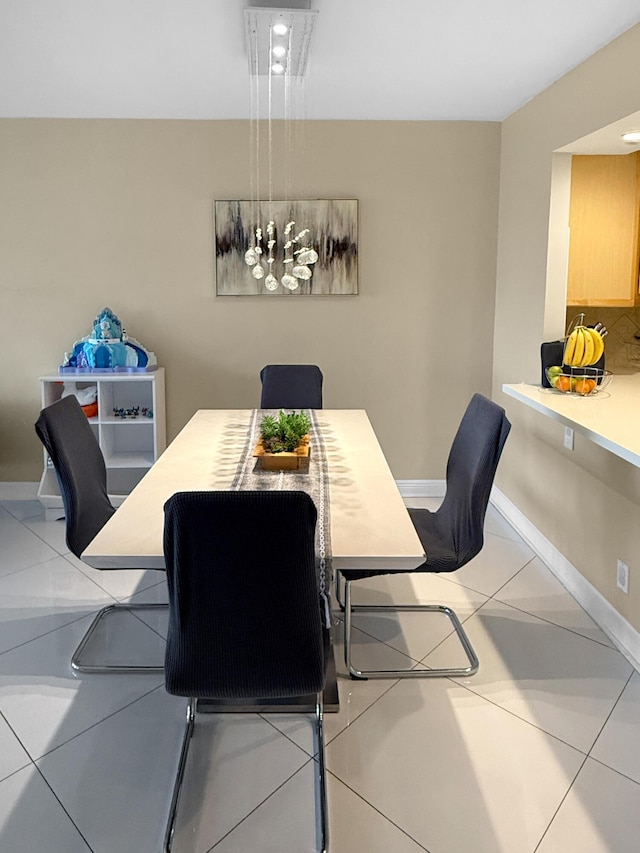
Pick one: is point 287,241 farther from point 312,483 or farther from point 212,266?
point 312,483

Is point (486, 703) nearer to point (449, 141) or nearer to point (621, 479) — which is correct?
point (621, 479)

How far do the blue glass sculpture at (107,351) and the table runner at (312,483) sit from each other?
1595 mm

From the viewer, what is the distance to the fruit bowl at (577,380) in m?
3.18

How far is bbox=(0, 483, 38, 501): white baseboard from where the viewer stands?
482 cm

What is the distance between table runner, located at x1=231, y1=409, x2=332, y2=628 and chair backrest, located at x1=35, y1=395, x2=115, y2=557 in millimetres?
618

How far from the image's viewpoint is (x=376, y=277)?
A: 4.71 meters

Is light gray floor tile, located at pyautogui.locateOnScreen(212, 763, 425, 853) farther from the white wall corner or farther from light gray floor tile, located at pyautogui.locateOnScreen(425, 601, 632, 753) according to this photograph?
the white wall corner

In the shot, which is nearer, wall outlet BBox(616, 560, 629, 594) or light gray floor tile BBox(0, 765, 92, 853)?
light gray floor tile BBox(0, 765, 92, 853)

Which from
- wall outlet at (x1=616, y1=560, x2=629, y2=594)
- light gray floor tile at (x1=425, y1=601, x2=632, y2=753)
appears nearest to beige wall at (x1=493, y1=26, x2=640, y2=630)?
wall outlet at (x1=616, y1=560, x2=629, y2=594)

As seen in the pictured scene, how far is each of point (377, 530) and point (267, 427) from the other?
87 centimetres

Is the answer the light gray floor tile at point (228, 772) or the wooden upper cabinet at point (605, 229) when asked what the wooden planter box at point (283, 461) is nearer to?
the light gray floor tile at point (228, 772)

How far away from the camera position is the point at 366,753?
221 centimetres

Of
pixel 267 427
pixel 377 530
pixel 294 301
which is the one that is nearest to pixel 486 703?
pixel 377 530

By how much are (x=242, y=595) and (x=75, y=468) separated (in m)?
1.25
